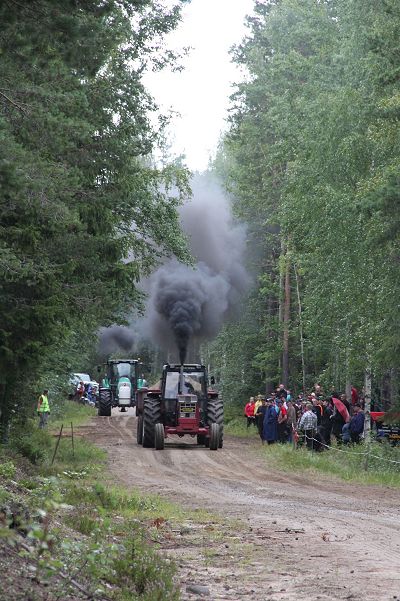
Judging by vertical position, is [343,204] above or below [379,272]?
above

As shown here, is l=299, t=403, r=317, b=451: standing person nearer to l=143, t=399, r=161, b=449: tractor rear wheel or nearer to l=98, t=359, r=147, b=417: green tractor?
Answer: l=143, t=399, r=161, b=449: tractor rear wheel

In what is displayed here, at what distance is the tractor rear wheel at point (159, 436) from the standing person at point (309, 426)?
3803 mm

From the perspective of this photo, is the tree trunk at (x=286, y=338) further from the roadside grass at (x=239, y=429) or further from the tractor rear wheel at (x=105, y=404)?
the tractor rear wheel at (x=105, y=404)

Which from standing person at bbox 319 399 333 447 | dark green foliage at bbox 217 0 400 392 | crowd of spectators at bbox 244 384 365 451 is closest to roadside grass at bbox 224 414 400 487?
crowd of spectators at bbox 244 384 365 451

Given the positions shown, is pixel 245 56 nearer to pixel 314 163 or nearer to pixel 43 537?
pixel 314 163

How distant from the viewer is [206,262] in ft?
118

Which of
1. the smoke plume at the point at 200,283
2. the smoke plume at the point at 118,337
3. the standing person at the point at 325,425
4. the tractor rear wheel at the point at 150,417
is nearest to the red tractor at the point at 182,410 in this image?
the tractor rear wheel at the point at 150,417

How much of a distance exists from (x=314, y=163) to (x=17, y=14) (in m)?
20.8

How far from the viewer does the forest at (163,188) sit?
14344 millimetres

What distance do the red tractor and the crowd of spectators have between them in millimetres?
2248

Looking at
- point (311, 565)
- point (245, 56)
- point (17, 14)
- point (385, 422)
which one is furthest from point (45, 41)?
point (245, 56)

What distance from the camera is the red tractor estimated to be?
28.2 m

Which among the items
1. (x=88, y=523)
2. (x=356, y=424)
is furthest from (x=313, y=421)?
(x=88, y=523)

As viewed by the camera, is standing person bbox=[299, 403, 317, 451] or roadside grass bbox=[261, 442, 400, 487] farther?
standing person bbox=[299, 403, 317, 451]
